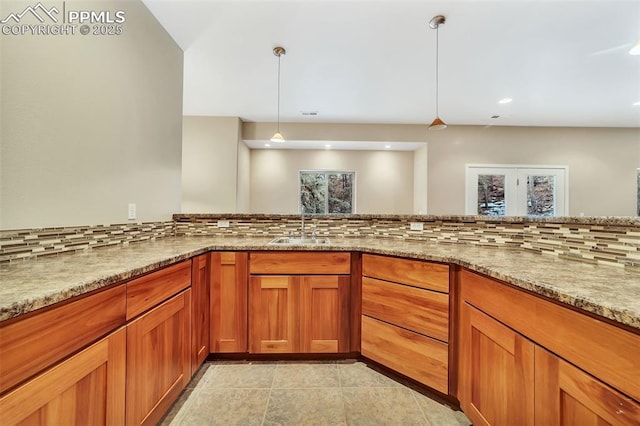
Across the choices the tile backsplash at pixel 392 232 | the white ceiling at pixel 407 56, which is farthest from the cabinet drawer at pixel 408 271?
the white ceiling at pixel 407 56

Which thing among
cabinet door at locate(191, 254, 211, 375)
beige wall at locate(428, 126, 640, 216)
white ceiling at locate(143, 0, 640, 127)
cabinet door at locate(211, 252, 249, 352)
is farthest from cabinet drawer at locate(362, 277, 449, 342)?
beige wall at locate(428, 126, 640, 216)

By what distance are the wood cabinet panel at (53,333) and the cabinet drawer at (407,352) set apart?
1.42m

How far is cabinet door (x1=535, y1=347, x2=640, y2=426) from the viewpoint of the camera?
64 centimetres

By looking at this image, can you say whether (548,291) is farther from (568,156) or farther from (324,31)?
(568,156)

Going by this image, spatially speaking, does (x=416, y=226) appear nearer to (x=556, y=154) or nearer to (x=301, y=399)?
(x=301, y=399)

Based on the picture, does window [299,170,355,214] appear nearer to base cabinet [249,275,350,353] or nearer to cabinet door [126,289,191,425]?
base cabinet [249,275,350,353]

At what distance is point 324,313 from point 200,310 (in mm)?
830

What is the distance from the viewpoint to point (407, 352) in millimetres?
1518

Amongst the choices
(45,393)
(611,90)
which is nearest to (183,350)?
(45,393)

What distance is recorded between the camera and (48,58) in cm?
120

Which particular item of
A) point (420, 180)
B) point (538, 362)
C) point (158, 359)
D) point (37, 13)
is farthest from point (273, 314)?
point (420, 180)

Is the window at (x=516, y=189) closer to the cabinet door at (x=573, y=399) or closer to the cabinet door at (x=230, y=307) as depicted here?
the cabinet door at (x=573, y=399)

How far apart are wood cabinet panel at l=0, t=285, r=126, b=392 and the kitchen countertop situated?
4cm

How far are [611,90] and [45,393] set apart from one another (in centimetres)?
566
